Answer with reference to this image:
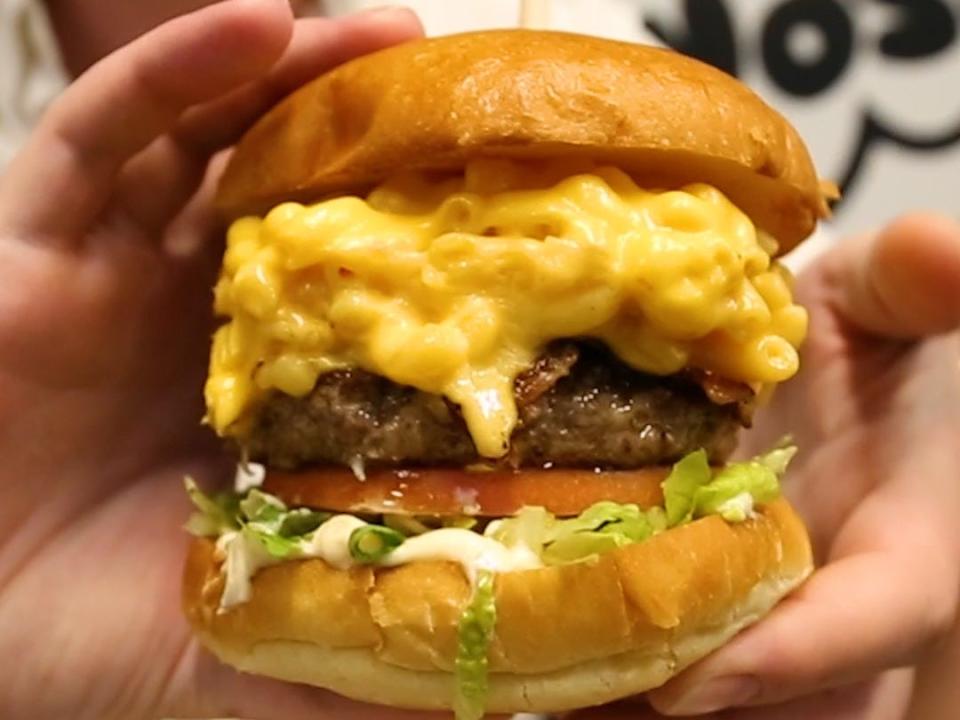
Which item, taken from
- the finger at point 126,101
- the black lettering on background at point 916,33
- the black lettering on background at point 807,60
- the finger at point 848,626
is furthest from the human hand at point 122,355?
the black lettering on background at point 916,33

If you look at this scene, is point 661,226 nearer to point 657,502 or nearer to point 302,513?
point 657,502

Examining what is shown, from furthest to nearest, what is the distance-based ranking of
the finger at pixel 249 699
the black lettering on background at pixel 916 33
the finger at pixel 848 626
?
the black lettering on background at pixel 916 33 < the finger at pixel 249 699 < the finger at pixel 848 626

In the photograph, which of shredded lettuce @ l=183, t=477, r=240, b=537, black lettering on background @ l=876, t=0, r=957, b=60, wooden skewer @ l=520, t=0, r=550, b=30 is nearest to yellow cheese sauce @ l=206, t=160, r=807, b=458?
shredded lettuce @ l=183, t=477, r=240, b=537

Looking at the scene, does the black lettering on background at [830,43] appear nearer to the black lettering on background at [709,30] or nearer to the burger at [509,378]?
the black lettering on background at [709,30]

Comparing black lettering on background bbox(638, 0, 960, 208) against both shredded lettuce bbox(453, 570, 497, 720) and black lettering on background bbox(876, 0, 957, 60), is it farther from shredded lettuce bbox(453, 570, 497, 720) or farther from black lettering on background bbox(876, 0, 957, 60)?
shredded lettuce bbox(453, 570, 497, 720)

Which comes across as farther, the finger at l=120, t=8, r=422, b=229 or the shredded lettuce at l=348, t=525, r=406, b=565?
the finger at l=120, t=8, r=422, b=229

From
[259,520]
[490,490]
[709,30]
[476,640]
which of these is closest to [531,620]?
[476,640]
